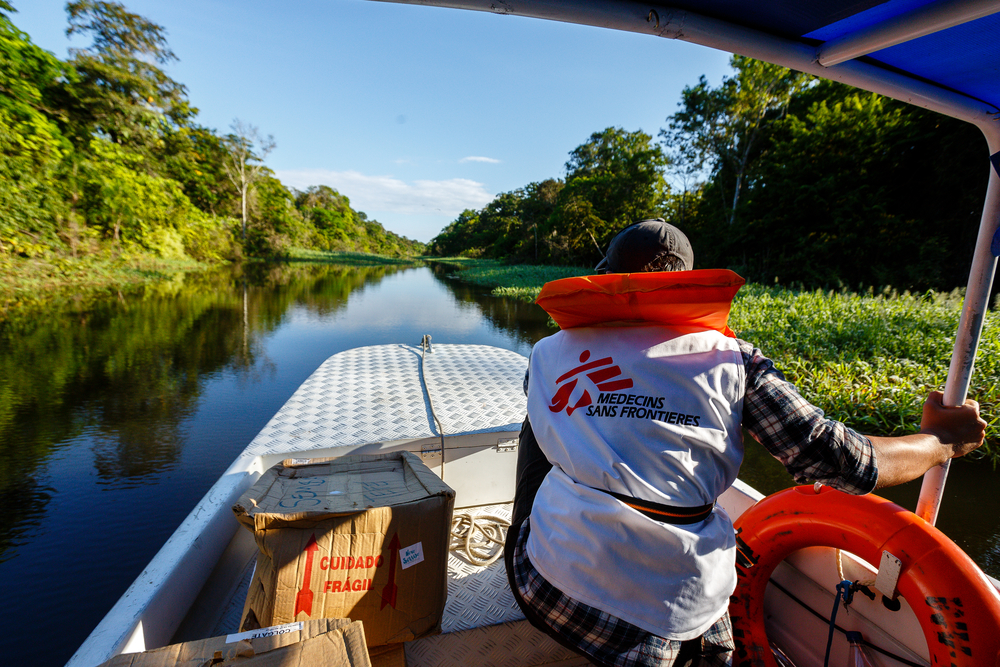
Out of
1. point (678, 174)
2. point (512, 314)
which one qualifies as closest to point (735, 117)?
point (678, 174)

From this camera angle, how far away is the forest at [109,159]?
11.9 meters

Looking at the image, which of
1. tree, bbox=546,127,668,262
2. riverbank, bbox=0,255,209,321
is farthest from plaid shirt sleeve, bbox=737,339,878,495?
tree, bbox=546,127,668,262

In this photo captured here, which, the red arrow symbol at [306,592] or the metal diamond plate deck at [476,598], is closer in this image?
the red arrow symbol at [306,592]

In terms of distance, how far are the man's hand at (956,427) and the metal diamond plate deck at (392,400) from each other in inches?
63.4

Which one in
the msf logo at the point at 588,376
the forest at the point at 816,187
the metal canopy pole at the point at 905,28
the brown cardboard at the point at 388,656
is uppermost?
the forest at the point at 816,187

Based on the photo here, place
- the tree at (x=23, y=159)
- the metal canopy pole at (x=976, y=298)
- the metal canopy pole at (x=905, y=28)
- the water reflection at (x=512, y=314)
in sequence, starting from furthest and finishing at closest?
1. the water reflection at (x=512, y=314)
2. the tree at (x=23, y=159)
3. the metal canopy pole at (x=976, y=298)
4. the metal canopy pole at (x=905, y=28)

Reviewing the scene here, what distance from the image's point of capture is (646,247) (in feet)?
3.34

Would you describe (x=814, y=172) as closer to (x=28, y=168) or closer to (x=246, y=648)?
(x=246, y=648)

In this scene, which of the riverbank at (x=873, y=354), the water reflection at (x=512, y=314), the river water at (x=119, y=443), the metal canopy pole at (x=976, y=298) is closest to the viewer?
the metal canopy pole at (x=976, y=298)

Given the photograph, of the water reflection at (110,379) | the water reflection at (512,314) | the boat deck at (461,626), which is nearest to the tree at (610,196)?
the water reflection at (512,314)

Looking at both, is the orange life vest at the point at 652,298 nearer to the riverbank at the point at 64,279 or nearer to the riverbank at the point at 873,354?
the riverbank at the point at 873,354

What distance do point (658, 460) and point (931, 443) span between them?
0.71m

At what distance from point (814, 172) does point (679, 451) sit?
16.8 meters

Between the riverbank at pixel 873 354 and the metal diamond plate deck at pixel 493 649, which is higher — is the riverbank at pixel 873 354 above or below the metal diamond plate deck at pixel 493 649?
above
